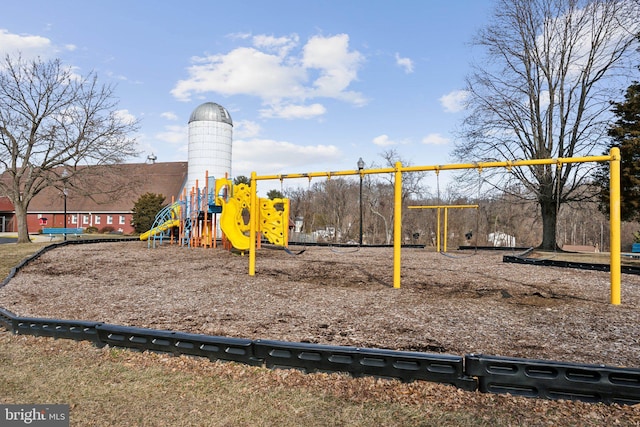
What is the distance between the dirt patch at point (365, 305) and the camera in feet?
16.3

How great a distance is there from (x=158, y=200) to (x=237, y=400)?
126ft

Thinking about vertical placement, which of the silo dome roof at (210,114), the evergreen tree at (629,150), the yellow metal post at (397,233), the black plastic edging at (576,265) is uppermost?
the silo dome roof at (210,114)

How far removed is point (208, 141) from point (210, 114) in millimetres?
2276

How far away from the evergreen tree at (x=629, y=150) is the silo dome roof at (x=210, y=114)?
27736mm

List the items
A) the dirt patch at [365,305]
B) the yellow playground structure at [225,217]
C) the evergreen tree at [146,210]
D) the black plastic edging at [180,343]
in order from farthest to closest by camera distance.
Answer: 1. the evergreen tree at [146,210]
2. the yellow playground structure at [225,217]
3. the dirt patch at [365,305]
4. the black plastic edging at [180,343]

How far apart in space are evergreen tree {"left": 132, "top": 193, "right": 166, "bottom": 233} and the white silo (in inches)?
198

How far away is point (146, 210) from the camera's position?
38.7 meters

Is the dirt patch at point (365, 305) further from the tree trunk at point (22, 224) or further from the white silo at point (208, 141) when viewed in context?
the white silo at point (208, 141)

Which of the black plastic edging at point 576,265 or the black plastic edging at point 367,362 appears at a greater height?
the black plastic edging at point 576,265

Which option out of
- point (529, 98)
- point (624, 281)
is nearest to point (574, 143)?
point (529, 98)

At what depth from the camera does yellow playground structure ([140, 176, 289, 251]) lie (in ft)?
54.5

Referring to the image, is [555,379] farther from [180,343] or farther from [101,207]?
[101,207]

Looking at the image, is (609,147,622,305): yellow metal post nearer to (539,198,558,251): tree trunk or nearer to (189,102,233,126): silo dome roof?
(539,198,558,251): tree trunk

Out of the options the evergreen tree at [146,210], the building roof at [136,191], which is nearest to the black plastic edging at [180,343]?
the evergreen tree at [146,210]
